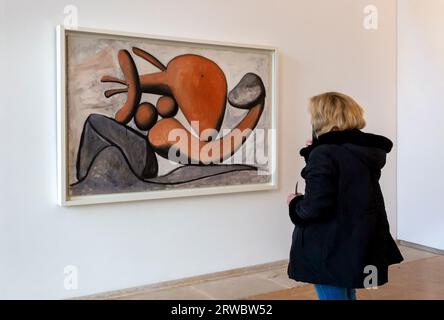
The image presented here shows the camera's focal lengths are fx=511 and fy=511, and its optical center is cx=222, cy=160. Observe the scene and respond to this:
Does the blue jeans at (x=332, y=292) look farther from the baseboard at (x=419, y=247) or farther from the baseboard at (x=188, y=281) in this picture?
the baseboard at (x=419, y=247)

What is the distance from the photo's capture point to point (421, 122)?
5223 millimetres

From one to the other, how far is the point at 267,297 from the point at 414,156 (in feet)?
8.07

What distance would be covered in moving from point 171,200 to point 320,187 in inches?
76.5

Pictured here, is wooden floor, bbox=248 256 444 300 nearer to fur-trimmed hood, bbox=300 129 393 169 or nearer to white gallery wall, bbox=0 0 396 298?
white gallery wall, bbox=0 0 396 298

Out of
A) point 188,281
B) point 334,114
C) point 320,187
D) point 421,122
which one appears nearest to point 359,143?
point 334,114

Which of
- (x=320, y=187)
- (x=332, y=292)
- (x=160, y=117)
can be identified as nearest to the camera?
(x=320, y=187)

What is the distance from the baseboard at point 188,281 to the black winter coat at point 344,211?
6.13ft

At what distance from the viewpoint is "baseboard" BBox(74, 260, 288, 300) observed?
148 inches

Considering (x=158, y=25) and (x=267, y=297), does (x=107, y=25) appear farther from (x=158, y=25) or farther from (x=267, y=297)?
(x=267, y=297)

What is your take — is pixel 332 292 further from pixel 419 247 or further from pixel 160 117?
pixel 419 247

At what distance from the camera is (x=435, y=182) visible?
5109mm

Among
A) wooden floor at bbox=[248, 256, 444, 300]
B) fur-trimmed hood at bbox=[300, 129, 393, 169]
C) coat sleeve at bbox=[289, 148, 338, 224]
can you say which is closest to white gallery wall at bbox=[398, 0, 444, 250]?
wooden floor at bbox=[248, 256, 444, 300]

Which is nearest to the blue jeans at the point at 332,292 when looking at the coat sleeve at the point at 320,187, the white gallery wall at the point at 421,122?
the coat sleeve at the point at 320,187

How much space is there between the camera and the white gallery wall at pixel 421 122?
16.6 feet
